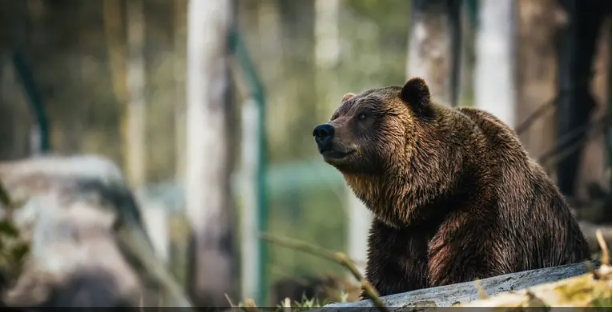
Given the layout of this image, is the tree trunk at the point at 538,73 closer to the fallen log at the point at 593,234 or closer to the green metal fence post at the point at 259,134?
the fallen log at the point at 593,234

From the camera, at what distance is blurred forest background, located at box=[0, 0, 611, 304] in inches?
291

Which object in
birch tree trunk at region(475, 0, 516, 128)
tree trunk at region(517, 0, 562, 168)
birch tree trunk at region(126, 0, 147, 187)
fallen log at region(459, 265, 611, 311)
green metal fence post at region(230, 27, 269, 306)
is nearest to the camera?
fallen log at region(459, 265, 611, 311)

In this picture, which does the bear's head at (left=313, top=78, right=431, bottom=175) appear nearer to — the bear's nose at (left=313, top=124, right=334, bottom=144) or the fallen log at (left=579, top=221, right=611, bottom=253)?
the bear's nose at (left=313, top=124, right=334, bottom=144)

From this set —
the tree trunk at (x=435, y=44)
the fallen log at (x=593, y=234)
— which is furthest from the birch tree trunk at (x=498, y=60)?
the tree trunk at (x=435, y=44)

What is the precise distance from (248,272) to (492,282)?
7.18 metres

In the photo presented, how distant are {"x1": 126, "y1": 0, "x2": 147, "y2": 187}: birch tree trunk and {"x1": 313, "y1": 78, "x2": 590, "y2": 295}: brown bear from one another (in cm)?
2464

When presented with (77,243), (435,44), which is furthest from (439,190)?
(77,243)

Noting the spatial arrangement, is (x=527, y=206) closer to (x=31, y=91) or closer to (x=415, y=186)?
(x=415, y=186)

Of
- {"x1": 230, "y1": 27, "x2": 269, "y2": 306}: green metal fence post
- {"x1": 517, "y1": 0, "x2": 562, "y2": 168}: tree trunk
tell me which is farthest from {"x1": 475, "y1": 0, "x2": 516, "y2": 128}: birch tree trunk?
{"x1": 230, "y1": 27, "x2": 269, "y2": 306}: green metal fence post

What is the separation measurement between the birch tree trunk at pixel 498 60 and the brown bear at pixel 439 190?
343 cm

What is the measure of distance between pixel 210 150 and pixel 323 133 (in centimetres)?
597

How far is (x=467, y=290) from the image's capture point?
3.00 m

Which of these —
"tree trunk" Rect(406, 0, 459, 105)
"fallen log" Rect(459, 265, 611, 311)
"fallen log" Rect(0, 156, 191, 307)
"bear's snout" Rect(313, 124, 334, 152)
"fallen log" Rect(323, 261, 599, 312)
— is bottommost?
"fallen log" Rect(0, 156, 191, 307)

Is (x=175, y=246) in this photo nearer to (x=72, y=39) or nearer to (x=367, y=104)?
(x=72, y=39)
